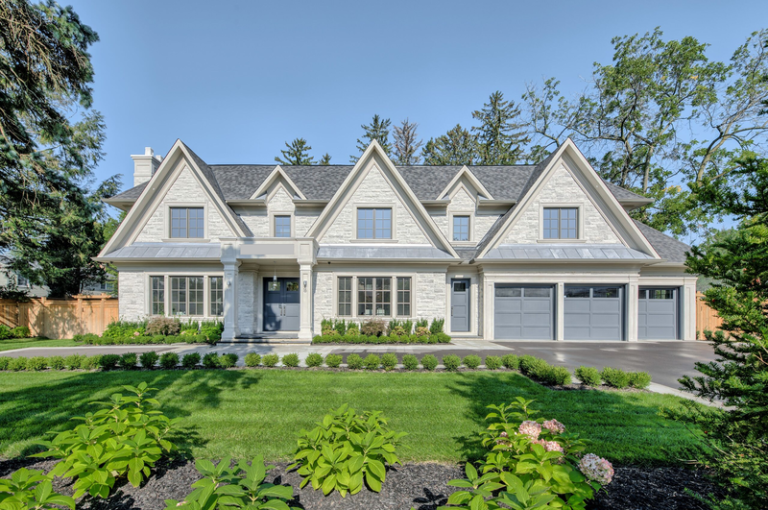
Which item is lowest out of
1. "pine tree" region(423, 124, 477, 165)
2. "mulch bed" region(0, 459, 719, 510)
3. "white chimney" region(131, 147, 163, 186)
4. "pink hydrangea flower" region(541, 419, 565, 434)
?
"mulch bed" region(0, 459, 719, 510)

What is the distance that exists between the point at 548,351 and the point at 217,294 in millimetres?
14377

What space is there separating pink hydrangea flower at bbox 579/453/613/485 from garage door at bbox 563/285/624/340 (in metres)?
14.3

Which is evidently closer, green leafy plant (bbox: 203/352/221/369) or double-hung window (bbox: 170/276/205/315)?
green leafy plant (bbox: 203/352/221/369)

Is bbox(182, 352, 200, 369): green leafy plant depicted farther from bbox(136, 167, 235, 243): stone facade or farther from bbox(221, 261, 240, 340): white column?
bbox(136, 167, 235, 243): stone facade

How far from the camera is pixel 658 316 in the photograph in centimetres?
1631

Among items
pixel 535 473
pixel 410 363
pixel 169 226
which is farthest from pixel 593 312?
pixel 169 226

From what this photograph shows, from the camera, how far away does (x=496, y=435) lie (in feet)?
12.6

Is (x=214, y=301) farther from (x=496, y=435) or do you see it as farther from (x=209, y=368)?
(x=496, y=435)

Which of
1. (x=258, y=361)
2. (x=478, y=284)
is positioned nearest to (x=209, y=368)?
(x=258, y=361)

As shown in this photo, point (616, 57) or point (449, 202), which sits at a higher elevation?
point (616, 57)

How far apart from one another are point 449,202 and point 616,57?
18.9m

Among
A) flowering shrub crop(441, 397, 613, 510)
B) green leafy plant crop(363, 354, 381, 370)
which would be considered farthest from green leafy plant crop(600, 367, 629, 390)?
green leafy plant crop(363, 354, 381, 370)

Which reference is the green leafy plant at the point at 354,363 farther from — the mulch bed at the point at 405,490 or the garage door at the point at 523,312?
the garage door at the point at 523,312

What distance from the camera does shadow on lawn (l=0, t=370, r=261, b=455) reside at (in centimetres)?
497
